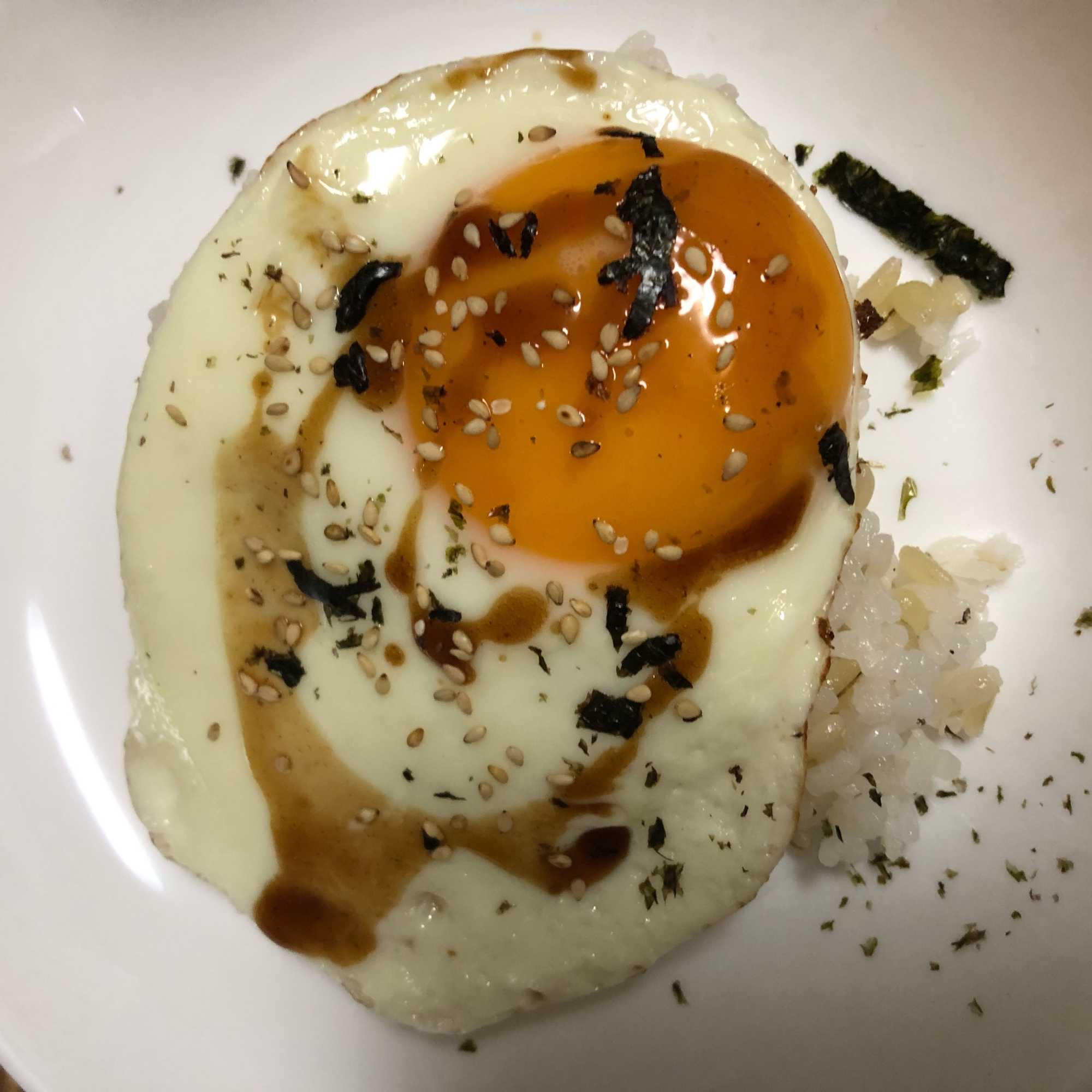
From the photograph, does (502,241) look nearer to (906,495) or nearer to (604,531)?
(604,531)

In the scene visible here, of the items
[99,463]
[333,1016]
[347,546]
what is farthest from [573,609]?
[99,463]

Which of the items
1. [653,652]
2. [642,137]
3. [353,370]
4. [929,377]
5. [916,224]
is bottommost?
[653,652]

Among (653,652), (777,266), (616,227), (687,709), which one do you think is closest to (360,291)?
(616,227)

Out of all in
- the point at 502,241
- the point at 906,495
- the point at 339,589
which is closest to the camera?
the point at 502,241

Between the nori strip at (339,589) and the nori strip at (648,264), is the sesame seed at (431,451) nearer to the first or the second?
the nori strip at (339,589)

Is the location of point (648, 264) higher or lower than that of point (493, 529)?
higher

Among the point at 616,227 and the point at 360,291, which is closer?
the point at 616,227
